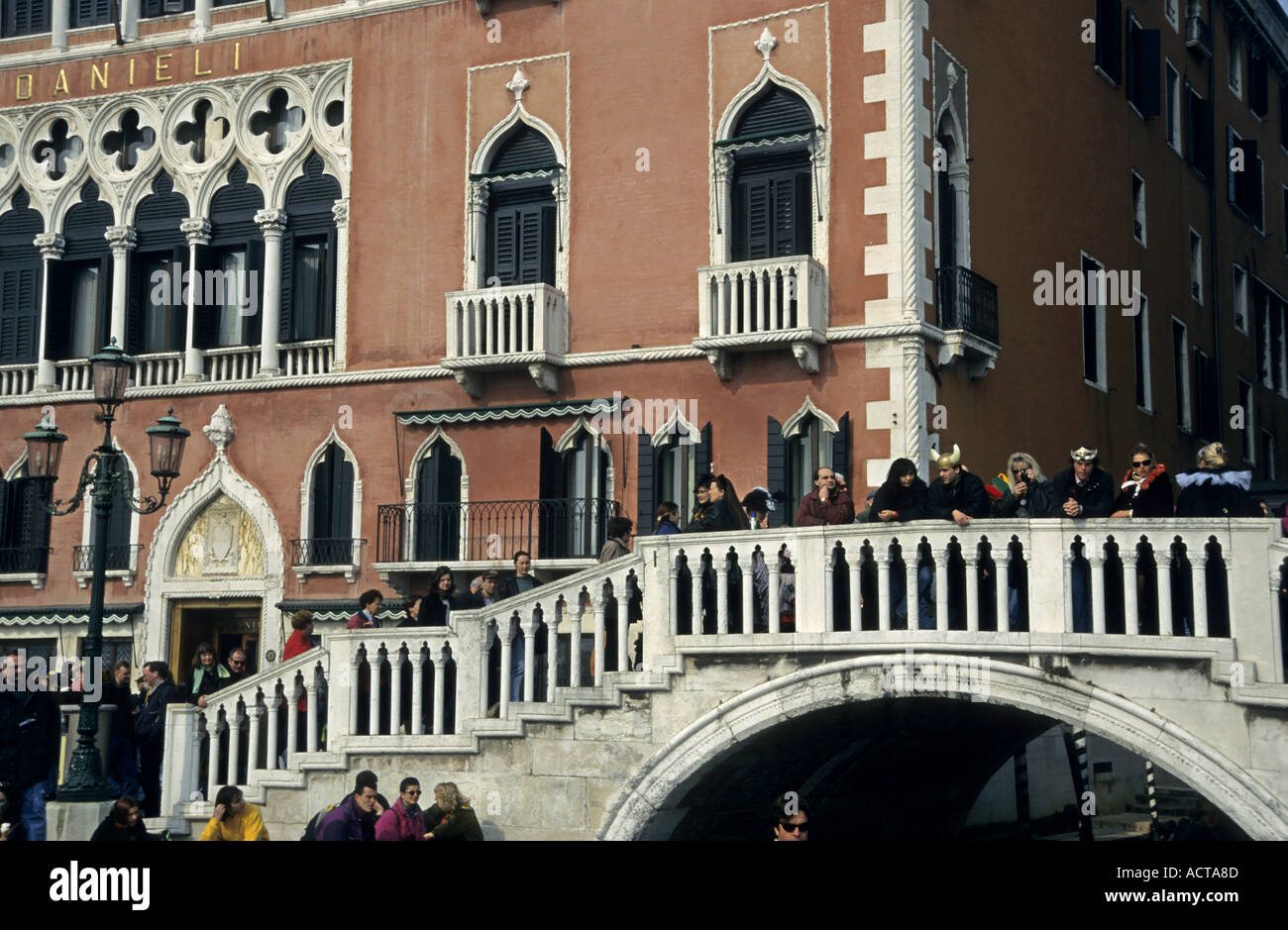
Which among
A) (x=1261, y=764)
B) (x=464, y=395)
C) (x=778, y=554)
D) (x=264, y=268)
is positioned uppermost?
(x=264, y=268)

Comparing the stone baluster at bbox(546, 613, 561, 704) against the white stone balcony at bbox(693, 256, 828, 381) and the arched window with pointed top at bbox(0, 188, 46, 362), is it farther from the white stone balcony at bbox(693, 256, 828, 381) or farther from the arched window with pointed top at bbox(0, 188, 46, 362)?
the arched window with pointed top at bbox(0, 188, 46, 362)

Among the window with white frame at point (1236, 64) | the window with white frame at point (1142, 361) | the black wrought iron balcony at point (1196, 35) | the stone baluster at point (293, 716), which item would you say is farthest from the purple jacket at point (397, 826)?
the window with white frame at point (1236, 64)

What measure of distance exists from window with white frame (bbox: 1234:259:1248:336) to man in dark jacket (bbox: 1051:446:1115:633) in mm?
19951

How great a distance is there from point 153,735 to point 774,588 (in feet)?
22.3

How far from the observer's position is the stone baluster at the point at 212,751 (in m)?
16.0

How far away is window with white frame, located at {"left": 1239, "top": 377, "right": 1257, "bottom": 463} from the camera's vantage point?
102 ft

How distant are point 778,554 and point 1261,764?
Result: 4.06m

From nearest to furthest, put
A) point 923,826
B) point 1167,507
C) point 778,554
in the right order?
1. point 1167,507
2. point 778,554
3. point 923,826

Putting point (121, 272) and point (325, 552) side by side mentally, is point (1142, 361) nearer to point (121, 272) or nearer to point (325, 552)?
point (325, 552)

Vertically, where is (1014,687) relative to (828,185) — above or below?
below

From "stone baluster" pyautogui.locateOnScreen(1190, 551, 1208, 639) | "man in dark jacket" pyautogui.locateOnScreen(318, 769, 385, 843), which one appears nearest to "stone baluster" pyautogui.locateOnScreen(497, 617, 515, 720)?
"man in dark jacket" pyautogui.locateOnScreen(318, 769, 385, 843)

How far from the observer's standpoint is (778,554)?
14.0m
